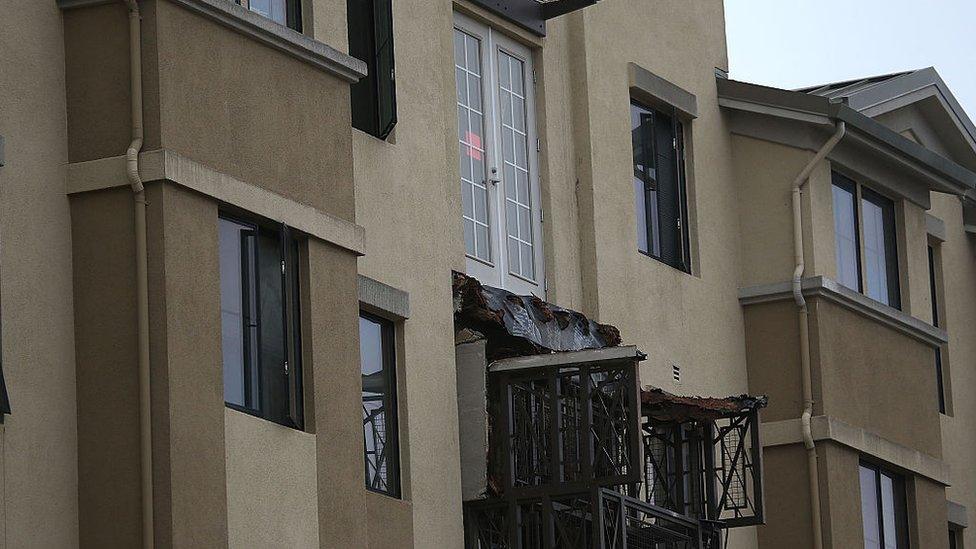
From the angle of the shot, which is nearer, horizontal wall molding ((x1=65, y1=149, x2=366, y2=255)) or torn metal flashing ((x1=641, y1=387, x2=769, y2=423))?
horizontal wall molding ((x1=65, y1=149, x2=366, y2=255))

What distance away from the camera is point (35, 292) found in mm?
17359

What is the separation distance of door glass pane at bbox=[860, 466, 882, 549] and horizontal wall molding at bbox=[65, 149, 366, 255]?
35.6ft

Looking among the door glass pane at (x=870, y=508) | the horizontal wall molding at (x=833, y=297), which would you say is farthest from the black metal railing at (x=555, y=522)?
the door glass pane at (x=870, y=508)

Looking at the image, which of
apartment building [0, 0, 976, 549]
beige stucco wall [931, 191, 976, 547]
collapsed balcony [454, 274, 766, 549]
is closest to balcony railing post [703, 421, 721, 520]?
apartment building [0, 0, 976, 549]

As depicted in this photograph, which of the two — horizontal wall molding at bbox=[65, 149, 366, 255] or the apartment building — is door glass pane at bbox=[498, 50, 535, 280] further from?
horizontal wall molding at bbox=[65, 149, 366, 255]

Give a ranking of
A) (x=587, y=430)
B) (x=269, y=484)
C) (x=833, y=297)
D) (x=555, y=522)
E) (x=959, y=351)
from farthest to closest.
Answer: (x=959, y=351), (x=833, y=297), (x=555, y=522), (x=587, y=430), (x=269, y=484)

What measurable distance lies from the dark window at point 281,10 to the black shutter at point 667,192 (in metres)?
7.52

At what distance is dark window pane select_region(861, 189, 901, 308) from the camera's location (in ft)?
101

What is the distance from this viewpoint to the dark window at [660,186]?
27.2 meters

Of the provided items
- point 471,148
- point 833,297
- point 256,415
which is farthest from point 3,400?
point 833,297

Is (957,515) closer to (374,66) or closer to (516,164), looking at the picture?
(516,164)

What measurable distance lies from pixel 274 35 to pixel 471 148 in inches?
199

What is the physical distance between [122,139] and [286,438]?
103 inches

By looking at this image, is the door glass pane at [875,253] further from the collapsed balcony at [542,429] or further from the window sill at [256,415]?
the window sill at [256,415]
